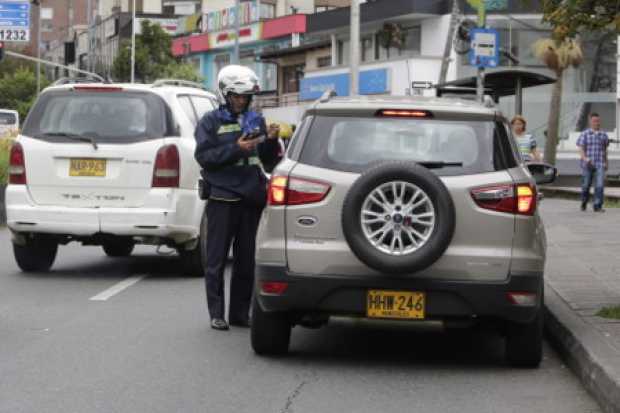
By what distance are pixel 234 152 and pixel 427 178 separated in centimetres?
213

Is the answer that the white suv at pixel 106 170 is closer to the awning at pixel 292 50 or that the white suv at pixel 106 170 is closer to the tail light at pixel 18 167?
the tail light at pixel 18 167

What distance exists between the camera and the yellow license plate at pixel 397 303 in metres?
7.89

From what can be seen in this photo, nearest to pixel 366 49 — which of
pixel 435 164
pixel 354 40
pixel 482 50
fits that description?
pixel 354 40

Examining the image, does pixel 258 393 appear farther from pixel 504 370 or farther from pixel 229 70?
pixel 229 70

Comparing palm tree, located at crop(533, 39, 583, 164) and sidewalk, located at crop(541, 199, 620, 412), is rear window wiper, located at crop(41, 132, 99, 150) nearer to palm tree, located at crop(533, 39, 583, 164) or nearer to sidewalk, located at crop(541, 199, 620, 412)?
sidewalk, located at crop(541, 199, 620, 412)

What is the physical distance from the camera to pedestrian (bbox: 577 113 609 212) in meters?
24.5

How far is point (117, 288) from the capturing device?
40.6ft

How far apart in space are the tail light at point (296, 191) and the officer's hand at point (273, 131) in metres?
1.34

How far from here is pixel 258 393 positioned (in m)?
7.38

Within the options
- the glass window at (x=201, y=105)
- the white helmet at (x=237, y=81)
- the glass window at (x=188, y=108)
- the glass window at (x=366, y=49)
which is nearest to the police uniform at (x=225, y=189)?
the white helmet at (x=237, y=81)

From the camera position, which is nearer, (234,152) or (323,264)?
(323,264)

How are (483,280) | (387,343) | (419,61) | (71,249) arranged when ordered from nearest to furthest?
(483,280) < (387,343) < (71,249) < (419,61)

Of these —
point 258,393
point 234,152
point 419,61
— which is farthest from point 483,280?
point 419,61

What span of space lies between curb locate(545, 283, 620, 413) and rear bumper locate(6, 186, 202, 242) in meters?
3.82
